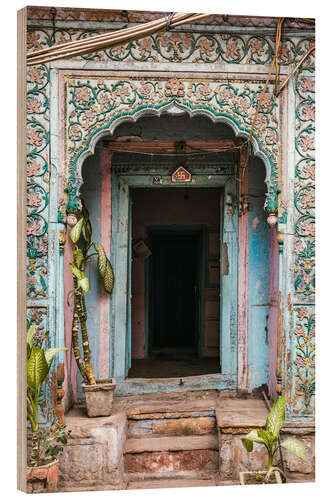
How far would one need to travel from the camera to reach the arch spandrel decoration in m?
3.44

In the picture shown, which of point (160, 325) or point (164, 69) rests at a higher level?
point (164, 69)

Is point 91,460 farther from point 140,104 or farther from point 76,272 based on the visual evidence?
point 140,104

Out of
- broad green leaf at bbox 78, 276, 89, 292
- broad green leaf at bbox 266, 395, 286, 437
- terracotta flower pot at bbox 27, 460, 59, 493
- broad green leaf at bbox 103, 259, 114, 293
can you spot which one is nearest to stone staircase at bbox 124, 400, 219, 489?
terracotta flower pot at bbox 27, 460, 59, 493

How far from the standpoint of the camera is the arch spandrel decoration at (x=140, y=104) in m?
3.44

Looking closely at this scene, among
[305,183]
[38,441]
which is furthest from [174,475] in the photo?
[305,183]

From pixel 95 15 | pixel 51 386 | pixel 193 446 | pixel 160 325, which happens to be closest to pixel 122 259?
pixel 51 386

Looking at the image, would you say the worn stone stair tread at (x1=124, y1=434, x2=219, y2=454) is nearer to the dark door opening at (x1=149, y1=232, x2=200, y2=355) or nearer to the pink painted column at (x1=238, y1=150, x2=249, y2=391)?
the pink painted column at (x1=238, y1=150, x2=249, y2=391)

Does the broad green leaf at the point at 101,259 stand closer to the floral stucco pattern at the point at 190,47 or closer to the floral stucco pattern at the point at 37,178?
the floral stucco pattern at the point at 37,178

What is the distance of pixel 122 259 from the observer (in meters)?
4.39

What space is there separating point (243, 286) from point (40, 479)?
223cm

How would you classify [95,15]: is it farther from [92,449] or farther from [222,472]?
[222,472]

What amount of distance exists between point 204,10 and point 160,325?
548cm

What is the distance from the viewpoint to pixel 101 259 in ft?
13.5

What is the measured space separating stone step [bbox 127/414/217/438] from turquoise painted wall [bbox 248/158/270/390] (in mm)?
590
